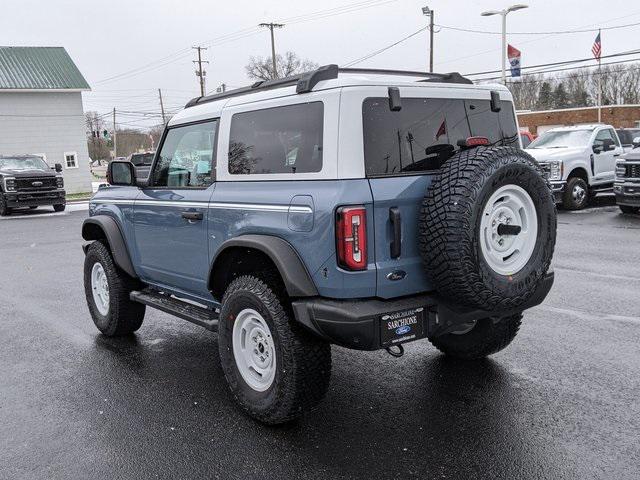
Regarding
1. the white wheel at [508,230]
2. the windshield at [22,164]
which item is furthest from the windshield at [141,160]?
the windshield at [22,164]

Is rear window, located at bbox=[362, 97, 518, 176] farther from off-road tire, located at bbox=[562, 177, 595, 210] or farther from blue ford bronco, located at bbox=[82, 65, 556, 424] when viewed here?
off-road tire, located at bbox=[562, 177, 595, 210]

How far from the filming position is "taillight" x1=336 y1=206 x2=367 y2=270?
10.4 feet

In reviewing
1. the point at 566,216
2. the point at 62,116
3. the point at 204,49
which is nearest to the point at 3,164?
the point at 62,116

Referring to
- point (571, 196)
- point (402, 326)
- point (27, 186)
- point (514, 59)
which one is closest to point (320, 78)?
point (402, 326)

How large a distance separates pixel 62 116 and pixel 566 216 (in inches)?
1106

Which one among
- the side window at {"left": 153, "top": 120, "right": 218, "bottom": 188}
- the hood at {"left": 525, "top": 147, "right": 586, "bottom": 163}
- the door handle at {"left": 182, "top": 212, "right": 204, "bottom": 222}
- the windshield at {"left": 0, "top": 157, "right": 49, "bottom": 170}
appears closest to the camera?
the door handle at {"left": 182, "top": 212, "right": 204, "bottom": 222}

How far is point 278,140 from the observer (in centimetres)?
372

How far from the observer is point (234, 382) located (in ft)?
12.9

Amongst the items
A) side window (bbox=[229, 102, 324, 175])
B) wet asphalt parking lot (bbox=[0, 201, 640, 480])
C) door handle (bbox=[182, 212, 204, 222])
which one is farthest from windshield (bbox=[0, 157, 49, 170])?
side window (bbox=[229, 102, 324, 175])

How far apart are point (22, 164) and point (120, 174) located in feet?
58.7

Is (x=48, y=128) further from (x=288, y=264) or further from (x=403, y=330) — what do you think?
(x=403, y=330)

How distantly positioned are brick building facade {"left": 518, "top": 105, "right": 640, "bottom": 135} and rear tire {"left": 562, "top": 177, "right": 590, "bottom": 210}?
37.7m

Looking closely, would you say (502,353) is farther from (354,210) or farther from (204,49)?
(204,49)

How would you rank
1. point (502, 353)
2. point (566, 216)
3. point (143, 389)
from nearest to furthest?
point (143, 389) → point (502, 353) → point (566, 216)
